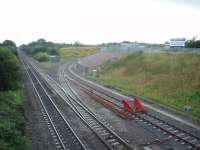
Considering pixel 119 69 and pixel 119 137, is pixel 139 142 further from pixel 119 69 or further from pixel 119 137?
pixel 119 69

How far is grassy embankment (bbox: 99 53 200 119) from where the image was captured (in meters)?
27.1

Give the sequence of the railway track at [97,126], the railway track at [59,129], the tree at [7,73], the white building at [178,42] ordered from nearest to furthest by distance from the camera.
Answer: the railway track at [97,126] → the railway track at [59,129] → the tree at [7,73] → the white building at [178,42]

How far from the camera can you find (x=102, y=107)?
86.0 feet

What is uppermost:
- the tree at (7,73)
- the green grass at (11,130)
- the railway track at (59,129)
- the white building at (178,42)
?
the white building at (178,42)

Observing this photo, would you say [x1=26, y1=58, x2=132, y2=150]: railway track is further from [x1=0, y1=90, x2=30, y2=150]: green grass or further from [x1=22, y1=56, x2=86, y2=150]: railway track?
[x1=0, y1=90, x2=30, y2=150]: green grass

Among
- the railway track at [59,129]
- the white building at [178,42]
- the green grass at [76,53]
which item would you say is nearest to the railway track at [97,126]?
the railway track at [59,129]

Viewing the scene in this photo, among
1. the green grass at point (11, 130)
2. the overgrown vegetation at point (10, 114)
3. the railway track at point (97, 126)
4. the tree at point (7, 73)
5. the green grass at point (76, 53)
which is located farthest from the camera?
the green grass at point (76, 53)

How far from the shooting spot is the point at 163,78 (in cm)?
3469

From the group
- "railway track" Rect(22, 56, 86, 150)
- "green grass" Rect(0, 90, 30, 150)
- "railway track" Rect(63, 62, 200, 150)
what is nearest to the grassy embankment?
"railway track" Rect(63, 62, 200, 150)

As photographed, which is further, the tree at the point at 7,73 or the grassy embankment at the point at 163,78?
the tree at the point at 7,73

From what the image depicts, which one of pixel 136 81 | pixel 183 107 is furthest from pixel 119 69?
pixel 183 107

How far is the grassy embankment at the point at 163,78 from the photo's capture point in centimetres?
2714

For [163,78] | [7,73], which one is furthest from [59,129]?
[163,78]

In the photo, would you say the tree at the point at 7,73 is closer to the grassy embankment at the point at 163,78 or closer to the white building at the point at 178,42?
the grassy embankment at the point at 163,78
